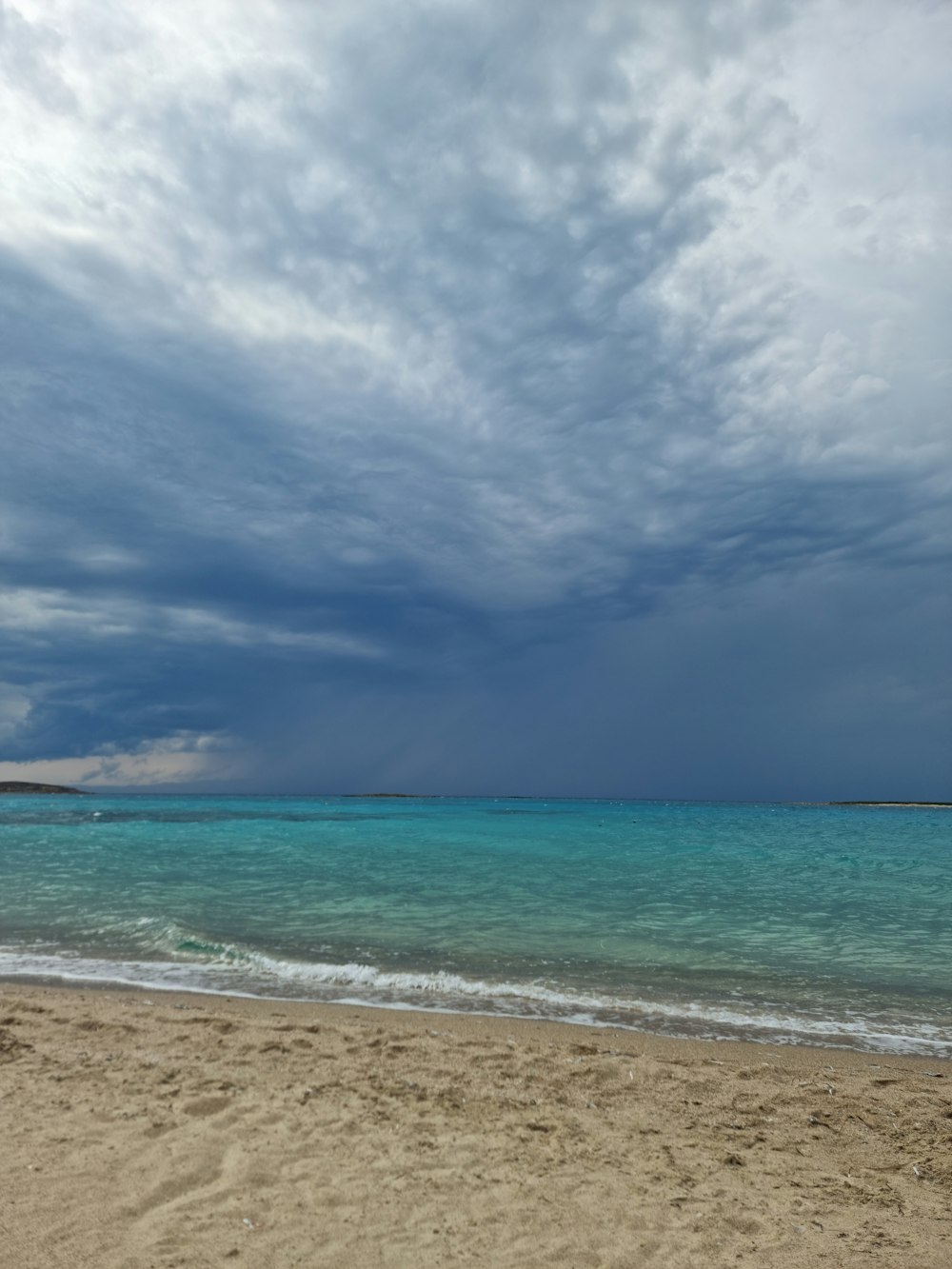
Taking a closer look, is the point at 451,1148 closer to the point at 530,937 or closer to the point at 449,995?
the point at 449,995

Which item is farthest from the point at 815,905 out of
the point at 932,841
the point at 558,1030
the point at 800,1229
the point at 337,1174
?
the point at 932,841

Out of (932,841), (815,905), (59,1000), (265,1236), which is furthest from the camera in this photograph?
(932,841)

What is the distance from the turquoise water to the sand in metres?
1.56

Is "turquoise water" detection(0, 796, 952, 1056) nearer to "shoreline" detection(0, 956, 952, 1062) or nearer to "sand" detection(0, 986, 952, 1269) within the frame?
"shoreline" detection(0, 956, 952, 1062)

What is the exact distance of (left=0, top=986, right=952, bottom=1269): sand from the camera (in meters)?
4.24

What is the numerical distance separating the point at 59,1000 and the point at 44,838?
33.1 m

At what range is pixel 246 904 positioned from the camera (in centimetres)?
1658

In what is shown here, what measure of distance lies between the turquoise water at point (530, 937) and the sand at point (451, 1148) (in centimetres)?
156

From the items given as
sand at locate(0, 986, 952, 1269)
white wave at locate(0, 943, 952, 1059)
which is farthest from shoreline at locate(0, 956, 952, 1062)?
sand at locate(0, 986, 952, 1269)

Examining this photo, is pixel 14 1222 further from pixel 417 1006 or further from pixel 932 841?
pixel 932 841

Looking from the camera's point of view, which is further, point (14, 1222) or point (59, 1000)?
point (59, 1000)

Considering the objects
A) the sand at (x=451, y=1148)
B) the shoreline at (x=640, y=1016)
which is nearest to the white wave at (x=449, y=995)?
the shoreline at (x=640, y=1016)

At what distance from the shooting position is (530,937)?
13266 millimetres

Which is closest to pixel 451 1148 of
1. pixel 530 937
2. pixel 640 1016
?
pixel 640 1016
